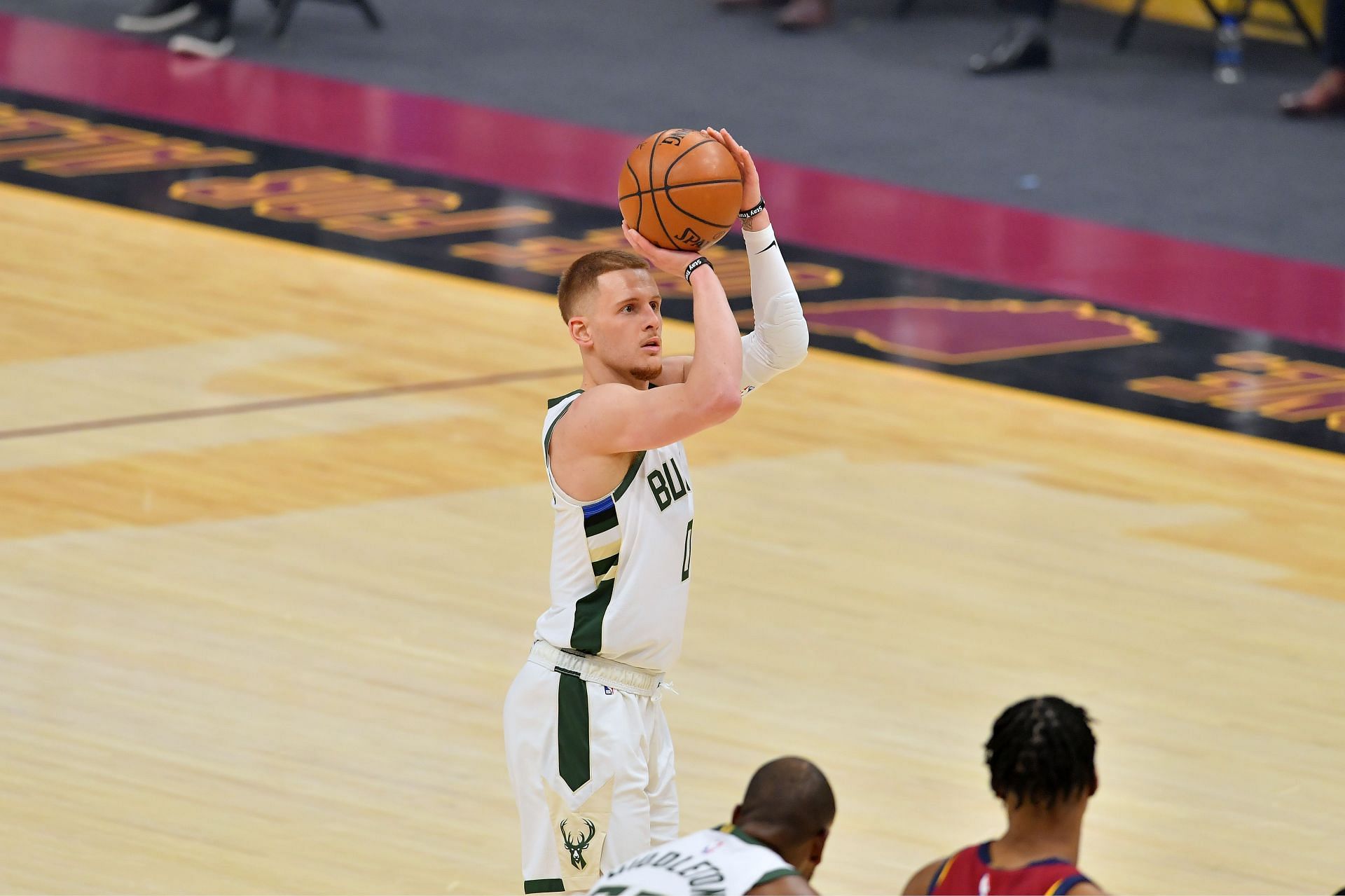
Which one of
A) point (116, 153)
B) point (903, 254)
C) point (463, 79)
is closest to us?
point (903, 254)

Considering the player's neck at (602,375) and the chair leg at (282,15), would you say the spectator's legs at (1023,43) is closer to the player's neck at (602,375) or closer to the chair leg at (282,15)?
the chair leg at (282,15)

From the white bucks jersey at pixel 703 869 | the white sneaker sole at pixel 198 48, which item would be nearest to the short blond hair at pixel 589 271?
the white bucks jersey at pixel 703 869

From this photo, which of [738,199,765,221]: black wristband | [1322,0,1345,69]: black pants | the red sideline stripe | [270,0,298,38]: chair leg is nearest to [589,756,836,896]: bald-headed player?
[738,199,765,221]: black wristband

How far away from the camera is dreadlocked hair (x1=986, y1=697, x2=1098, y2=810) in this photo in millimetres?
2932

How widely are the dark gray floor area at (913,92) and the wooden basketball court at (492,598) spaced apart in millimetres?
2919

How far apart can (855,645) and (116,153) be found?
595cm

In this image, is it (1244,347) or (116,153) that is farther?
(116,153)

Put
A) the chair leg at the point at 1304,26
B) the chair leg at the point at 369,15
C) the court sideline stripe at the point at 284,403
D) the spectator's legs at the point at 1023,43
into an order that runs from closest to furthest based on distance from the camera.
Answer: the court sideline stripe at the point at 284,403
the spectator's legs at the point at 1023,43
the chair leg at the point at 1304,26
the chair leg at the point at 369,15

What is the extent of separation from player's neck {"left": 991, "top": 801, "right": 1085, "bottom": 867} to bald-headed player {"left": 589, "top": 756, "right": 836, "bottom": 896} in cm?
25

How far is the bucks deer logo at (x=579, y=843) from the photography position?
378cm

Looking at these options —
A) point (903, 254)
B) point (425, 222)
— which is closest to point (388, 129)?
point (425, 222)

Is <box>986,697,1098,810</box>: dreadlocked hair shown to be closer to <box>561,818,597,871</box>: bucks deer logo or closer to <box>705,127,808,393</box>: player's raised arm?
<box>561,818,597,871</box>: bucks deer logo

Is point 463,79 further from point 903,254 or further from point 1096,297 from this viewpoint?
point 1096,297

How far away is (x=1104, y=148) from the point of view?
11680 millimetres
